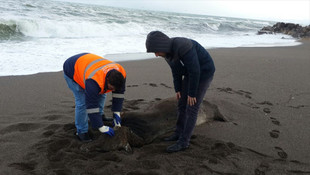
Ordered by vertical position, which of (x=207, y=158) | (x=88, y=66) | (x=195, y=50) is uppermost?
(x=195, y=50)

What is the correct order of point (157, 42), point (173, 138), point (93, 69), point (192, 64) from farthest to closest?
point (173, 138) < point (93, 69) < point (192, 64) < point (157, 42)

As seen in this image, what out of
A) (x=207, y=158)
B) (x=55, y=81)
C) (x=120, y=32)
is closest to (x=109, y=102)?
(x=55, y=81)

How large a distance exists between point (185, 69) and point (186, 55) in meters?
0.37

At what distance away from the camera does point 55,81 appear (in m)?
5.39

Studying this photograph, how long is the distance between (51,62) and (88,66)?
475 centimetres

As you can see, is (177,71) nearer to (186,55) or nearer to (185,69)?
(185,69)

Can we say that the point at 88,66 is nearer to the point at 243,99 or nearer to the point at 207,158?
the point at 207,158

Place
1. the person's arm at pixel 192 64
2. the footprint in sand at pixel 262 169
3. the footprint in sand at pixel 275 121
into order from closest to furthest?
the person's arm at pixel 192 64
the footprint in sand at pixel 262 169
the footprint in sand at pixel 275 121

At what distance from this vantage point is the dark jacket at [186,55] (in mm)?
2385

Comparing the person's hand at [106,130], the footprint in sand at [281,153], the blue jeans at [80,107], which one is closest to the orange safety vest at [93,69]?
the blue jeans at [80,107]

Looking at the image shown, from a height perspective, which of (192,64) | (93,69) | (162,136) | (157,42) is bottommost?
(162,136)

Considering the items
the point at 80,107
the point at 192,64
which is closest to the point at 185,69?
the point at 192,64

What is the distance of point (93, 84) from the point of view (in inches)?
99.1

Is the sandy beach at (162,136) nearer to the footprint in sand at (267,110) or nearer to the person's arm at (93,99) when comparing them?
the footprint in sand at (267,110)
